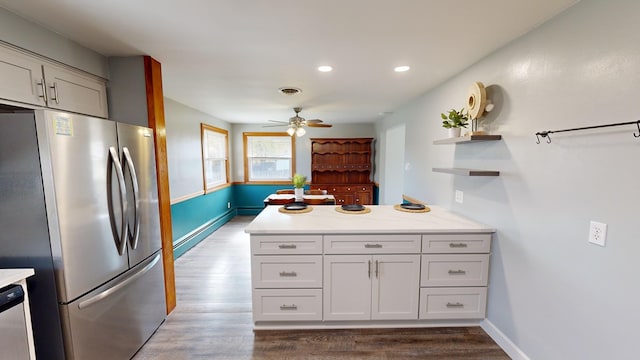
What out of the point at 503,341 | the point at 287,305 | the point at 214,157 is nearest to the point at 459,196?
the point at 503,341

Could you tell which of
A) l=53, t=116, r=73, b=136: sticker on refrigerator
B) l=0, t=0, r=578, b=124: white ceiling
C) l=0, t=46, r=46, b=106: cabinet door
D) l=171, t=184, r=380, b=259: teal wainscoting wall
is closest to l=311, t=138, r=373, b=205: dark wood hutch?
l=171, t=184, r=380, b=259: teal wainscoting wall

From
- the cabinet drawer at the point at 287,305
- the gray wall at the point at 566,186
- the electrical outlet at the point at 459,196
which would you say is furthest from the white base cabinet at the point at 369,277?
the electrical outlet at the point at 459,196

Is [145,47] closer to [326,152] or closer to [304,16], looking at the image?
[304,16]

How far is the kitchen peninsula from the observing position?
208 centimetres

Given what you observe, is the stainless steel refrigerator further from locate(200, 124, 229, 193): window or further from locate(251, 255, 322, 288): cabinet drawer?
locate(200, 124, 229, 193): window

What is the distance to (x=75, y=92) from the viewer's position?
1917mm

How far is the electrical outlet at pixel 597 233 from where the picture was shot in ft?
4.17

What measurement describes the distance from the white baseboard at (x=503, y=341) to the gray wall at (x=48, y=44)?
380 centimetres

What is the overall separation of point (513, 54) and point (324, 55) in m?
1.38

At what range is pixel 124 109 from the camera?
222 centimetres

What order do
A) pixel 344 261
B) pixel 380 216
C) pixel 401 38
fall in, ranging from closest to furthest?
1. pixel 401 38
2. pixel 344 261
3. pixel 380 216

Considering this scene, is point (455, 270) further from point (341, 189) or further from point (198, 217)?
point (341, 189)

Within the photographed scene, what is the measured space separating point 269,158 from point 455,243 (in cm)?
511

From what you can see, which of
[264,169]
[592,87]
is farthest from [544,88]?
[264,169]
